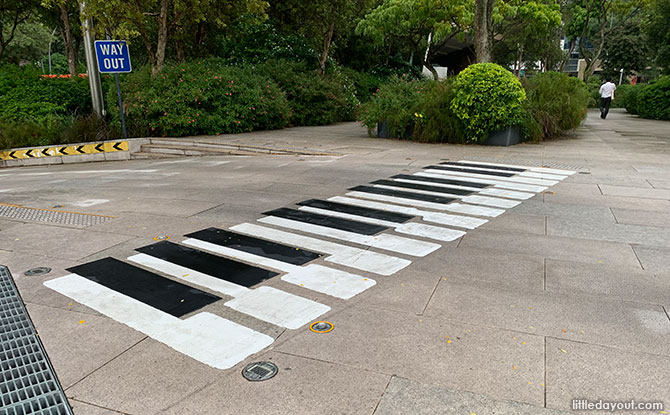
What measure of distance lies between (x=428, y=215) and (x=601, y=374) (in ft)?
13.3

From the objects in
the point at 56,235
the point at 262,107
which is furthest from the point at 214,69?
the point at 56,235

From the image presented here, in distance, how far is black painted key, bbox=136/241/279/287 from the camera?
4805 millimetres

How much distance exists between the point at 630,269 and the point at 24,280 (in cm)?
592

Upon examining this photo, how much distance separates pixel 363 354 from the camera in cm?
339

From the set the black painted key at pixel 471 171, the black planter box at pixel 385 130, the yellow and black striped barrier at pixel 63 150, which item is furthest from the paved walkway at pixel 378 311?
the yellow and black striped barrier at pixel 63 150

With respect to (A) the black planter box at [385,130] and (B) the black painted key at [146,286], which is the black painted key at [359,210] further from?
(A) the black planter box at [385,130]

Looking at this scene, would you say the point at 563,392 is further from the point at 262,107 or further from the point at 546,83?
the point at 262,107

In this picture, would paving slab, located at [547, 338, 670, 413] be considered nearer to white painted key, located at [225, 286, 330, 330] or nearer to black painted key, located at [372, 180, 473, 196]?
white painted key, located at [225, 286, 330, 330]

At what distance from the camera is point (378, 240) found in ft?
19.5

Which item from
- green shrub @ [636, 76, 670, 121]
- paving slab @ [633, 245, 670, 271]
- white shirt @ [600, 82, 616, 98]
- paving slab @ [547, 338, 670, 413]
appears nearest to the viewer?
paving slab @ [547, 338, 670, 413]

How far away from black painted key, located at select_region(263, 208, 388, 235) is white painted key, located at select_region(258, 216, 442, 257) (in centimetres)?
13

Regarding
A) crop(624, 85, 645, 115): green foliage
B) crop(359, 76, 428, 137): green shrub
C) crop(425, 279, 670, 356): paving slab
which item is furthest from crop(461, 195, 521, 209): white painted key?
crop(624, 85, 645, 115): green foliage

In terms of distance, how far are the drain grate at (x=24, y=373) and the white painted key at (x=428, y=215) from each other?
476cm

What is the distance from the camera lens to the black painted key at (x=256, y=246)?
17.6ft
